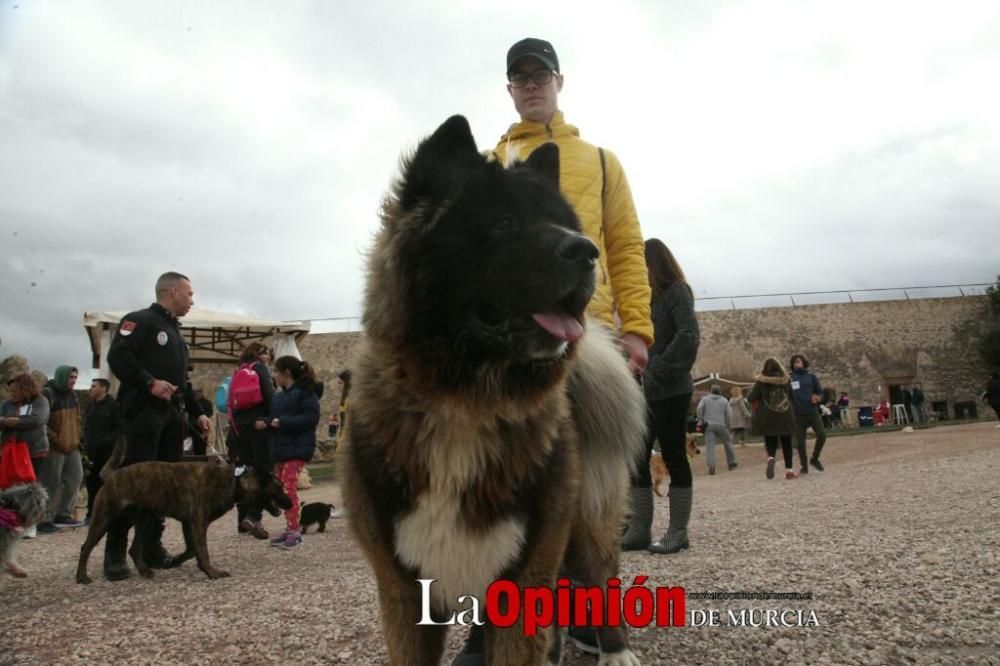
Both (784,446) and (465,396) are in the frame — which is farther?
(784,446)

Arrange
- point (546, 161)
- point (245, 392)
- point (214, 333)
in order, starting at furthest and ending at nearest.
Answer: point (214, 333), point (245, 392), point (546, 161)

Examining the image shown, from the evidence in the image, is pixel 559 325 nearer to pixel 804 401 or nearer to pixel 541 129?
pixel 541 129

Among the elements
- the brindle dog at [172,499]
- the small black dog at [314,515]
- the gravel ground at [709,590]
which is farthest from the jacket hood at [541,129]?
the small black dog at [314,515]

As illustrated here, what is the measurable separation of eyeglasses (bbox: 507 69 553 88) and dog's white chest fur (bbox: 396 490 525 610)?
2.32 m

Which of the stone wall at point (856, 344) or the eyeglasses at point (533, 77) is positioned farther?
the stone wall at point (856, 344)

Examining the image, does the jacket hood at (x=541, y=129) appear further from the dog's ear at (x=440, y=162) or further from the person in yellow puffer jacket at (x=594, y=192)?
the dog's ear at (x=440, y=162)

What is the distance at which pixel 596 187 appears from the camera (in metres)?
3.52

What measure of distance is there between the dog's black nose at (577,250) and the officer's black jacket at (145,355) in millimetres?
5164

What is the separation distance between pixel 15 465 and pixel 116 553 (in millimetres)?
1488

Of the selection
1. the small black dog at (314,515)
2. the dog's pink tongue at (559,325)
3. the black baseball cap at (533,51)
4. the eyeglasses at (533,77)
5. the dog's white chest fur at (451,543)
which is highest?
the black baseball cap at (533,51)

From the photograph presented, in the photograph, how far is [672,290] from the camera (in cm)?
574

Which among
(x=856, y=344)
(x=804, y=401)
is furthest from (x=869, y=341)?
(x=804, y=401)

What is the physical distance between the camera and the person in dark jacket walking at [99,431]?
10.2m

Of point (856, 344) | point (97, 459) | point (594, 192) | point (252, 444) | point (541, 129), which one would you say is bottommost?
point (97, 459)
